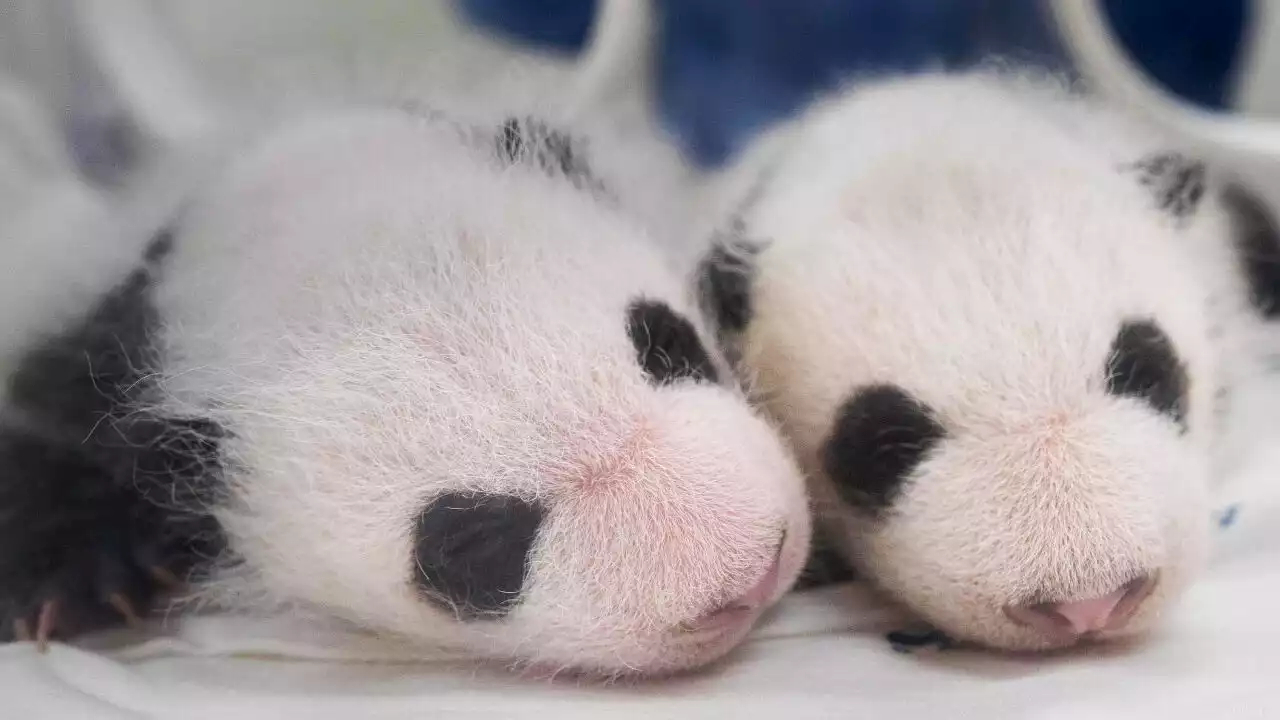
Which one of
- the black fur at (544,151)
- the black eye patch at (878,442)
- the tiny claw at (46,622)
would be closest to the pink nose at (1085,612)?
the black eye patch at (878,442)

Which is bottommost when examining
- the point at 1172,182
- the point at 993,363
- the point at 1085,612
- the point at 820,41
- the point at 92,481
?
the point at 92,481

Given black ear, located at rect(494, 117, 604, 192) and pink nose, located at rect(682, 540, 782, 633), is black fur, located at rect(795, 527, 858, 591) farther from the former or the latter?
black ear, located at rect(494, 117, 604, 192)

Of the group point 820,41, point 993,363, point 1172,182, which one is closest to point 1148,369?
point 993,363

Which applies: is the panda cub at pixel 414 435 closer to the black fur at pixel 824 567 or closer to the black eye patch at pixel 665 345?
the black eye patch at pixel 665 345

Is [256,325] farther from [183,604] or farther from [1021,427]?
[1021,427]

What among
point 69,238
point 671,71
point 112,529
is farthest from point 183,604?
point 671,71

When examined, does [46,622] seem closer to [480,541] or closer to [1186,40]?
[480,541]
